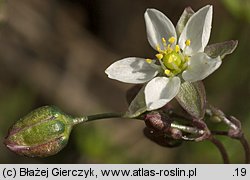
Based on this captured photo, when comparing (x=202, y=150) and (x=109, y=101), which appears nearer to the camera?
(x=202, y=150)

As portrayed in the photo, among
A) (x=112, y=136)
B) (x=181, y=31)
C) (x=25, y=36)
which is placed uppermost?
(x=181, y=31)

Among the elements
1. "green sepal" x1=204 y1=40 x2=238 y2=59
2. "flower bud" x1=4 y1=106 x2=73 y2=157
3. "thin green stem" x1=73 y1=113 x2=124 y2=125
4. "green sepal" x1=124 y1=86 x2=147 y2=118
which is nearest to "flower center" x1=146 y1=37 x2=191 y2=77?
"green sepal" x1=204 y1=40 x2=238 y2=59

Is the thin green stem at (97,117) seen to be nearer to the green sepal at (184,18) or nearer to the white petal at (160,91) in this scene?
the white petal at (160,91)

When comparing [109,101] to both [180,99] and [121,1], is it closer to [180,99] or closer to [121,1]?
[121,1]

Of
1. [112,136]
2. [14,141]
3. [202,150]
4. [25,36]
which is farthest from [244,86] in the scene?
[14,141]

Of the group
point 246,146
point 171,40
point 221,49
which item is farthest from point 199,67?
point 246,146
